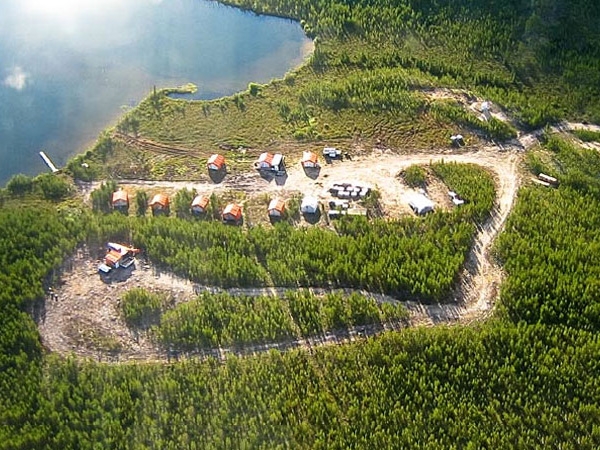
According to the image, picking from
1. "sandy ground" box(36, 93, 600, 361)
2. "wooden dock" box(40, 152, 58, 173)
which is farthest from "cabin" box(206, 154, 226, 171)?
"wooden dock" box(40, 152, 58, 173)

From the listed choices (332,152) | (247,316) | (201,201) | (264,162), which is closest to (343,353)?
(247,316)

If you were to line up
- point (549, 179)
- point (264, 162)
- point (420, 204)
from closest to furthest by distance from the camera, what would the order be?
point (420, 204) → point (549, 179) → point (264, 162)

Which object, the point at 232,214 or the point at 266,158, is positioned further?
the point at 266,158

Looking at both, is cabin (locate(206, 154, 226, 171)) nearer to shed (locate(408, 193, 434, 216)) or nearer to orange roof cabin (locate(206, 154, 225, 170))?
orange roof cabin (locate(206, 154, 225, 170))

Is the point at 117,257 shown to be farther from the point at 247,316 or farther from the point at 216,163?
the point at 216,163

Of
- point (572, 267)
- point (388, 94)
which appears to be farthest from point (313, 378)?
point (388, 94)

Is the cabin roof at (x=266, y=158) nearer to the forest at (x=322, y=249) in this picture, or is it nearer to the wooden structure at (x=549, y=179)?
the forest at (x=322, y=249)
